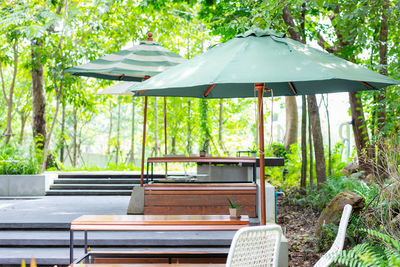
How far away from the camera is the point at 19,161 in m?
9.87

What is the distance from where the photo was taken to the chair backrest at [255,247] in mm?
2695

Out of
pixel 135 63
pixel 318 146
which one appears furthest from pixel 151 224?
pixel 318 146

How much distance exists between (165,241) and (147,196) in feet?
3.22

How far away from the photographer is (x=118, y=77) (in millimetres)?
7734

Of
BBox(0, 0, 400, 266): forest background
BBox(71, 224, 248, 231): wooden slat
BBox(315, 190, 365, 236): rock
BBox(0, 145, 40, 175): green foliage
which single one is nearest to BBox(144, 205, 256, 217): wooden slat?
→ BBox(315, 190, 365, 236): rock

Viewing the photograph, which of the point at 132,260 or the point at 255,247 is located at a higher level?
the point at 255,247

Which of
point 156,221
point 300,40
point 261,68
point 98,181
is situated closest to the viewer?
point 261,68

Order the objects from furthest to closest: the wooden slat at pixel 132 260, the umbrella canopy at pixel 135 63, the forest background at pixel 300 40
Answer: the forest background at pixel 300 40
the umbrella canopy at pixel 135 63
the wooden slat at pixel 132 260

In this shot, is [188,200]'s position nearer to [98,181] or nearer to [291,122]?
[98,181]

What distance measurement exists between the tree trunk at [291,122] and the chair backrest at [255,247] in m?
11.5

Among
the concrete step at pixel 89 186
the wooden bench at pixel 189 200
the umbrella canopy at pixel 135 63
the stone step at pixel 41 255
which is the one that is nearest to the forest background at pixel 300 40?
the concrete step at pixel 89 186

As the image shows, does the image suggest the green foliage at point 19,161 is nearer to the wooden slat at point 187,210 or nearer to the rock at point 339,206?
the wooden slat at point 187,210

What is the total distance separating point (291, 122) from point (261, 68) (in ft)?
36.5

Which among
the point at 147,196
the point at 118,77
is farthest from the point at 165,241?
the point at 118,77
